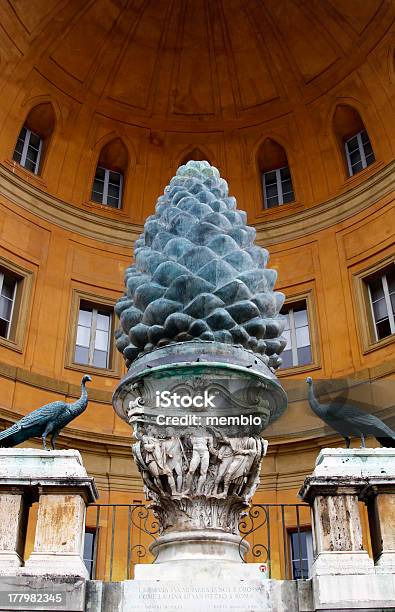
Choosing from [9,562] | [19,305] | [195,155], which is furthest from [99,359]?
[9,562]

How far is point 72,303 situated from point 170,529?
491 inches

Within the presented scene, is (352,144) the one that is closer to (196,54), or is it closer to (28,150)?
(196,54)

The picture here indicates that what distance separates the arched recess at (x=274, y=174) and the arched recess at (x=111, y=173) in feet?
12.6

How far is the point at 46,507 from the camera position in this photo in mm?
4680

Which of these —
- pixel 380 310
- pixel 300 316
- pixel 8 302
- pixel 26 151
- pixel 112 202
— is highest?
pixel 26 151

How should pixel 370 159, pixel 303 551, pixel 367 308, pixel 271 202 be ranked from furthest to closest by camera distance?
pixel 271 202 → pixel 370 159 → pixel 367 308 → pixel 303 551

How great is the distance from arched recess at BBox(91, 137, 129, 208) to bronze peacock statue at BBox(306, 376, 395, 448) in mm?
14030

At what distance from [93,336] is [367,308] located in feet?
21.8

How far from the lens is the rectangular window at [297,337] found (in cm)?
1689

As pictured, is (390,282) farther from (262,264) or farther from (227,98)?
(262,264)

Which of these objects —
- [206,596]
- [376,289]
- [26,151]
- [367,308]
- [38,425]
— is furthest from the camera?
[26,151]

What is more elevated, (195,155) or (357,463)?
(195,155)

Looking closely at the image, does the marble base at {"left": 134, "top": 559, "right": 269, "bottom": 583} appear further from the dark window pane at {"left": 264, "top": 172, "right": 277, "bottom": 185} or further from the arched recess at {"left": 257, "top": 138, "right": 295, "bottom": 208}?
the dark window pane at {"left": 264, "top": 172, "right": 277, "bottom": 185}

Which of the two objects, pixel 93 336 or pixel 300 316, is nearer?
pixel 93 336
